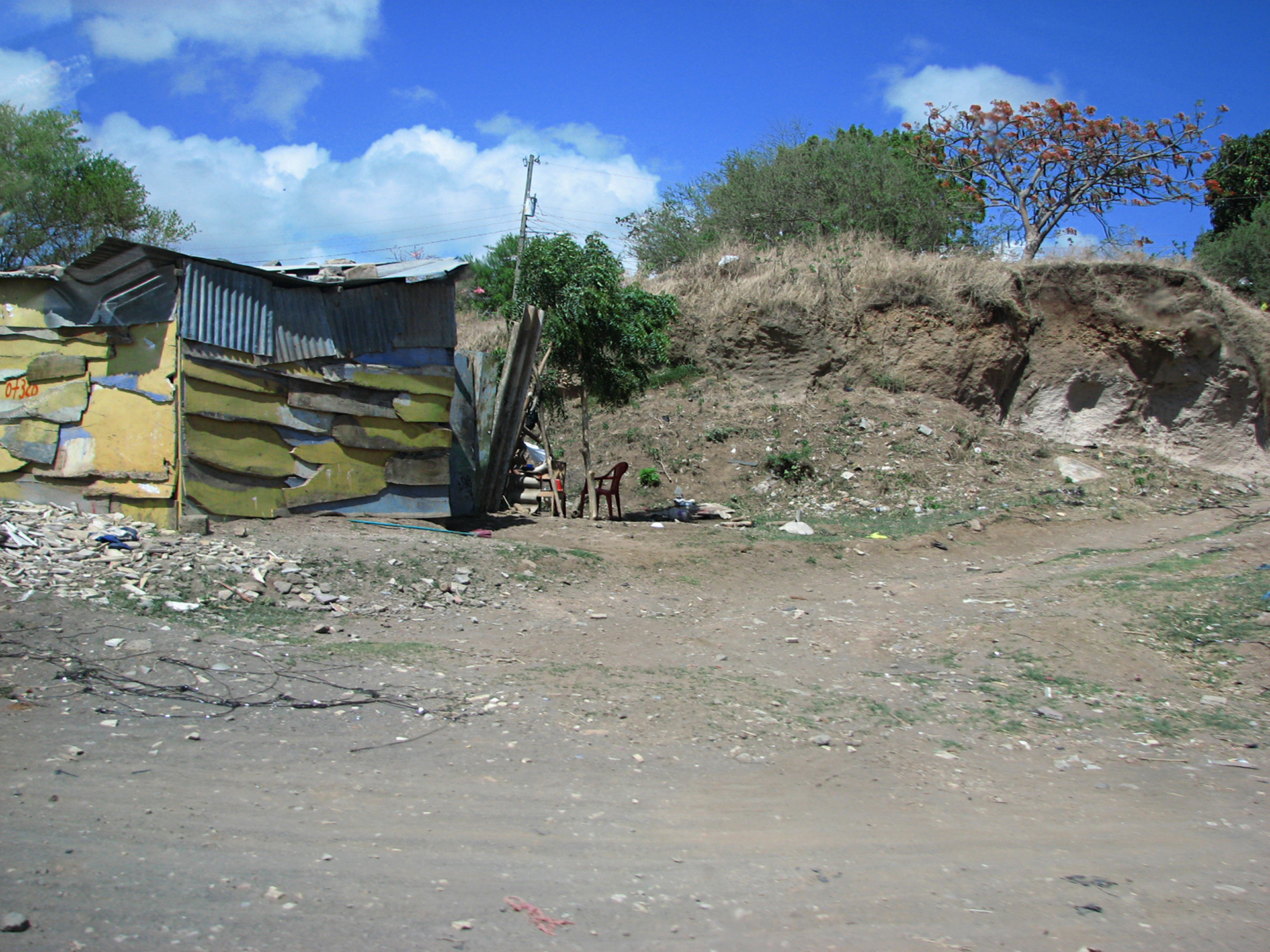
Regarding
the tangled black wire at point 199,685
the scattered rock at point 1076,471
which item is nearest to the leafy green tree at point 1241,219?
the scattered rock at point 1076,471

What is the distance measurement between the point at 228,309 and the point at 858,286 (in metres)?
12.9

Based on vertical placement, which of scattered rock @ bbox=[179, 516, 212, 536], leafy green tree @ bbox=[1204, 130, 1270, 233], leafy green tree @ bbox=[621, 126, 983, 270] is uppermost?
leafy green tree @ bbox=[1204, 130, 1270, 233]

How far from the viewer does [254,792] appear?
340 cm

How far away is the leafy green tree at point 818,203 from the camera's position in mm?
20719

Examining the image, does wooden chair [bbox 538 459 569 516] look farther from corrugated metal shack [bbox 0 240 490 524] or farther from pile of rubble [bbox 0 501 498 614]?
pile of rubble [bbox 0 501 498 614]

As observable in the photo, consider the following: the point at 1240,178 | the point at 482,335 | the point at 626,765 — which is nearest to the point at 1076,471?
the point at 482,335

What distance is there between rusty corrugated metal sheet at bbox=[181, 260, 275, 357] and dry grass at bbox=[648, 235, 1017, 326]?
11288 millimetres

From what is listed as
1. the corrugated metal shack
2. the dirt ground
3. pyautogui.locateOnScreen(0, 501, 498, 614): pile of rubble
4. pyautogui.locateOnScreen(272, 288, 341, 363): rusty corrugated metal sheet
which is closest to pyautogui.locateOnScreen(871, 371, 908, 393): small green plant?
the dirt ground

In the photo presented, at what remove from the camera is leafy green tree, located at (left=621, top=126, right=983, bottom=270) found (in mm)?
20719

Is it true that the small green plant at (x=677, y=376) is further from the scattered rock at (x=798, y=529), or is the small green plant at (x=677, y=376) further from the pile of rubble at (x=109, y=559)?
the pile of rubble at (x=109, y=559)

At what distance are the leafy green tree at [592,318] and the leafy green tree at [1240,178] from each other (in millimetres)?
24261

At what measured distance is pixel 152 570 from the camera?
6129mm

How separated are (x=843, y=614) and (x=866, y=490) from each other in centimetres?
703

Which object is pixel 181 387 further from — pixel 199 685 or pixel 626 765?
pixel 626 765
